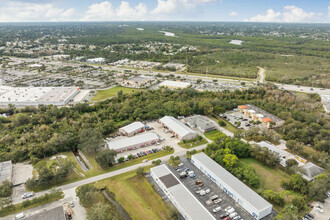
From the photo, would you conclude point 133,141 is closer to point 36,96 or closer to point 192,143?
point 192,143

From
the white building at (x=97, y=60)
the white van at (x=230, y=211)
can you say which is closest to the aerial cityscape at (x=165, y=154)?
the white van at (x=230, y=211)

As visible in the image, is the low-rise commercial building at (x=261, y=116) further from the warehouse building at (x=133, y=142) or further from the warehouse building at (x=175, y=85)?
the warehouse building at (x=133, y=142)

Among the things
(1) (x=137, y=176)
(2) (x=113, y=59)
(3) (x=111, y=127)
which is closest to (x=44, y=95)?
(3) (x=111, y=127)

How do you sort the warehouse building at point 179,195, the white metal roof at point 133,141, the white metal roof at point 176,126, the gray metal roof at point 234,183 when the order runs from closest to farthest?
1. the warehouse building at point 179,195
2. the gray metal roof at point 234,183
3. the white metal roof at point 133,141
4. the white metal roof at point 176,126

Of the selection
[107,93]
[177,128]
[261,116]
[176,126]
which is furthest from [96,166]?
[107,93]

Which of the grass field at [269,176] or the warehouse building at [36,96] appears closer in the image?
the grass field at [269,176]

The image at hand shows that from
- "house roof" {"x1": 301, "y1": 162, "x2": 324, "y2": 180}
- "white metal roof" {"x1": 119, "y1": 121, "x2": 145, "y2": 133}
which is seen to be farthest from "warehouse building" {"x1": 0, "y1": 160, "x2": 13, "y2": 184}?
"house roof" {"x1": 301, "y1": 162, "x2": 324, "y2": 180}

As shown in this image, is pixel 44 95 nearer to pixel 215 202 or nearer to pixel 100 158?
pixel 100 158
